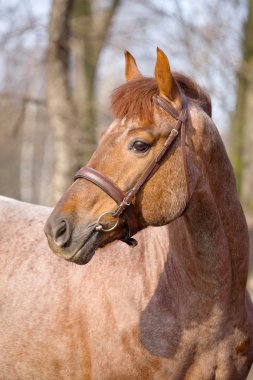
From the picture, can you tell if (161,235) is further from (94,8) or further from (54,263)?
(94,8)

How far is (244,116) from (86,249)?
1115cm

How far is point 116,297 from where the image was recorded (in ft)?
12.7

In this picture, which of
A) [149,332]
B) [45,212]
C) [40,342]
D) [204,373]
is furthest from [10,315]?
[204,373]

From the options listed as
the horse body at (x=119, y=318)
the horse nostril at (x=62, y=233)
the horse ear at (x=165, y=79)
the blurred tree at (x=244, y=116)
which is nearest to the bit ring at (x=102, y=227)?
the horse nostril at (x=62, y=233)

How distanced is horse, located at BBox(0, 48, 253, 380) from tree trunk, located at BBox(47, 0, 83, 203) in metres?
5.99

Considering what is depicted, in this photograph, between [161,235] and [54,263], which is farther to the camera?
[54,263]

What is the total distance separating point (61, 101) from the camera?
415 inches

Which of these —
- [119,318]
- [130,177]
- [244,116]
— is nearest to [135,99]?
[130,177]

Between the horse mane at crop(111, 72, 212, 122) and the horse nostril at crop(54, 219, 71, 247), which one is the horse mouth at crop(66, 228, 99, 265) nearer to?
the horse nostril at crop(54, 219, 71, 247)

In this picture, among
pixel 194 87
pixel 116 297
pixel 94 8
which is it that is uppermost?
pixel 194 87

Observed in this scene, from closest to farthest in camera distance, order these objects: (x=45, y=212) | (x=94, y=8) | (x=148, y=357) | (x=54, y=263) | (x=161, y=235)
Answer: (x=148, y=357) → (x=161, y=235) → (x=54, y=263) → (x=45, y=212) → (x=94, y=8)

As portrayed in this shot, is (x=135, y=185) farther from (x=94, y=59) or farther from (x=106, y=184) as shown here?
(x=94, y=59)

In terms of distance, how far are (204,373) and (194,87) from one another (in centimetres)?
168

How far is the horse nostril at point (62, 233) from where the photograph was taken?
3252mm
